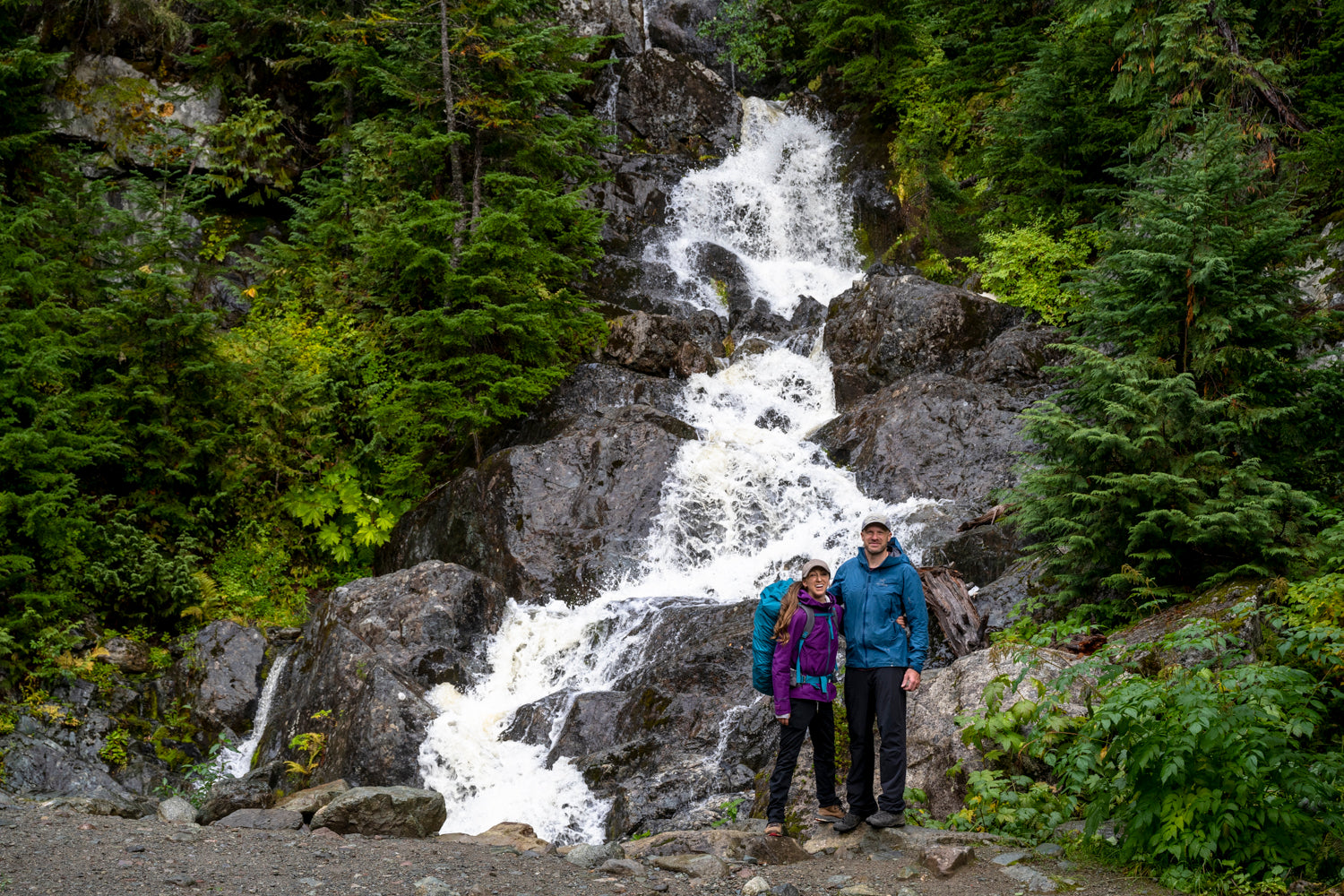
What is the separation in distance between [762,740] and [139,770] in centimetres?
761

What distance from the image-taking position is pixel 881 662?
5.49 metres

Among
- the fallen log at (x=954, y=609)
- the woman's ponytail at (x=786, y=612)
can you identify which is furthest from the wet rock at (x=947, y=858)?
the fallen log at (x=954, y=609)

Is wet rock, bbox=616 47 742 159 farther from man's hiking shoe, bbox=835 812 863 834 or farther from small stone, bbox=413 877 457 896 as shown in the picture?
small stone, bbox=413 877 457 896

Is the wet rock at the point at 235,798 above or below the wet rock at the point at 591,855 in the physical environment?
below

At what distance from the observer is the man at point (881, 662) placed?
5434 mm

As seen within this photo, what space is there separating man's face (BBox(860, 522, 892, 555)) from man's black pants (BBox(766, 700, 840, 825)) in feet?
3.70

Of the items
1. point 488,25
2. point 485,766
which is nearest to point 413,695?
point 485,766

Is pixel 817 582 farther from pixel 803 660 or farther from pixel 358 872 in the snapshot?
pixel 358 872

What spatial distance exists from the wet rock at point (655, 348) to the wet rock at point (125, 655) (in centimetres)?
912

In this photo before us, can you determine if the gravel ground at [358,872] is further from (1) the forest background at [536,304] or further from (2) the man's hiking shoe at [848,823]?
(1) the forest background at [536,304]

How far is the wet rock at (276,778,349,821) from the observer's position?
24.0 ft

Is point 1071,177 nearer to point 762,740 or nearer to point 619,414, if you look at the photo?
point 619,414

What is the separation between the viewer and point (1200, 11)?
36.6 feet

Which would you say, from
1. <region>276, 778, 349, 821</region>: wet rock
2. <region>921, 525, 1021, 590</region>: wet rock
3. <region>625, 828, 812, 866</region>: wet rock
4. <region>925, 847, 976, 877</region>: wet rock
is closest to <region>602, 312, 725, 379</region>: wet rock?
<region>921, 525, 1021, 590</region>: wet rock
